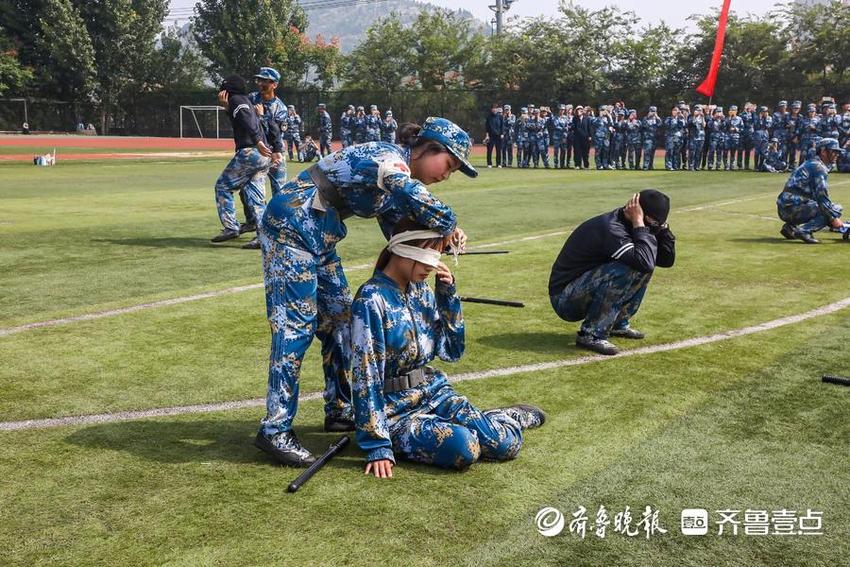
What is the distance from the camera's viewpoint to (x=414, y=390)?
16.2ft

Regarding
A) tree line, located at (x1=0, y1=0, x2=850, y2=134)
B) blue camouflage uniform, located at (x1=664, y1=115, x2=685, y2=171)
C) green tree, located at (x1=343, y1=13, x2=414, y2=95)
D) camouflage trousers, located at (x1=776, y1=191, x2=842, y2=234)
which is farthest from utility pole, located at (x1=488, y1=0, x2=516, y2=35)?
camouflage trousers, located at (x1=776, y1=191, x2=842, y2=234)

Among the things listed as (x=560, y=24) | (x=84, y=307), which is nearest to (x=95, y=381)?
(x=84, y=307)

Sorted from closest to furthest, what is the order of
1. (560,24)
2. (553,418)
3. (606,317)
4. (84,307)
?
1. (553,418)
2. (606,317)
3. (84,307)
4. (560,24)

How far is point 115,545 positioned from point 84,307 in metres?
5.14

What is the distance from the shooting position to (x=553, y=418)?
5.57 metres

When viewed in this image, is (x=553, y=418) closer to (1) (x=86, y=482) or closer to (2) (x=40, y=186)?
(1) (x=86, y=482)

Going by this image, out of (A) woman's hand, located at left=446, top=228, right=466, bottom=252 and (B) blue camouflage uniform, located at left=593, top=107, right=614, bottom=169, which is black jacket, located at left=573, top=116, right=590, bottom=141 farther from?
(A) woman's hand, located at left=446, top=228, right=466, bottom=252

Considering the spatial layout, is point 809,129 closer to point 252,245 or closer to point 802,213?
point 802,213

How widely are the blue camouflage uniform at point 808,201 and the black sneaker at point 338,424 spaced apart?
32.1ft

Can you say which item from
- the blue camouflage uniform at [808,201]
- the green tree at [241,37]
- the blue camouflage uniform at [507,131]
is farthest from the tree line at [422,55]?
the blue camouflage uniform at [808,201]

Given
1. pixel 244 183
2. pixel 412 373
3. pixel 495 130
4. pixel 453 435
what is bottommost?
pixel 453 435

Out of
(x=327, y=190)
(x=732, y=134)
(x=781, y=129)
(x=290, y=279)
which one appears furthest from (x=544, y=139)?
(x=290, y=279)

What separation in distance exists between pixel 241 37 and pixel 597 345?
61.0m

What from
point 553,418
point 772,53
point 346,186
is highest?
point 772,53
